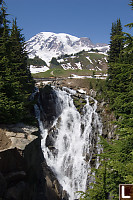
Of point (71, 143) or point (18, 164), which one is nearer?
point (18, 164)

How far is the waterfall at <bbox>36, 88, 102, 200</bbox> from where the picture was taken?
23.3 metres

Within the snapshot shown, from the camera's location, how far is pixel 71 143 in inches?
1065

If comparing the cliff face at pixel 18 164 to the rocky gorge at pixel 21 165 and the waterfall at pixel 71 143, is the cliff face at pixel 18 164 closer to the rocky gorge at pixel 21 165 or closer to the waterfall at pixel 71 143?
the rocky gorge at pixel 21 165

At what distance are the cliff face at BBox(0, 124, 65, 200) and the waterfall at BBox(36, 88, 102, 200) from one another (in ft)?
39.6

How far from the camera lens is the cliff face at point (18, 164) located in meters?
8.17

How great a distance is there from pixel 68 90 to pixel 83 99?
475 cm

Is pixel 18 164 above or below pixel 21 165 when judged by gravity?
above

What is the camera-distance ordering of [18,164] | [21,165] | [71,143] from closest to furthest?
[18,164], [21,165], [71,143]

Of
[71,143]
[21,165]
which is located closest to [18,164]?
[21,165]

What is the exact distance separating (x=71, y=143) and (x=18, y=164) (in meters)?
18.7

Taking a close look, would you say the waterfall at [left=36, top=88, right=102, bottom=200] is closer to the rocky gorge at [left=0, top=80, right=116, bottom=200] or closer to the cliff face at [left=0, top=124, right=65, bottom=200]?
the rocky gorge at [left=0, top=80, right=116, bottom=200]

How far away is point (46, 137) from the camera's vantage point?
26484 millimetres

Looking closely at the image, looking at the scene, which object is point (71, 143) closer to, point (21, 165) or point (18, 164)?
point (21, 165)

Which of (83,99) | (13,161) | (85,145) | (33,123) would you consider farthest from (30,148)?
(83,99)
